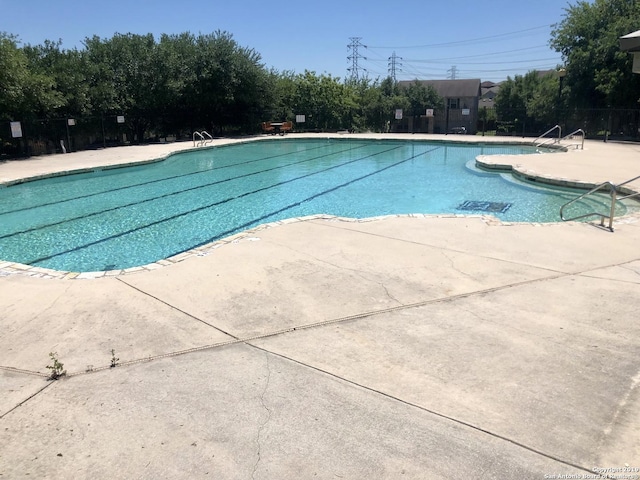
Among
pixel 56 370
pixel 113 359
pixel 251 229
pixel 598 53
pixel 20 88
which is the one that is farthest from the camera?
pixel 598 53

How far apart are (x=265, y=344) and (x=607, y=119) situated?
24939 millimetres

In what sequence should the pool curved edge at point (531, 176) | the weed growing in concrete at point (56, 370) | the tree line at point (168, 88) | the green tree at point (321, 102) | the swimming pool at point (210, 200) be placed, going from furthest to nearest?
the green tree at point (321, 102)
the tree line at point (168, 88)
the pool curved edge at point (531, 176)
the swimming pool at point (210, 200)
the weed growing in concrete at point (56, 370)

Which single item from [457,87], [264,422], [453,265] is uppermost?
[457,87]

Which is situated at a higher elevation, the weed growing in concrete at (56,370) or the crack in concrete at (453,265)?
the crack in concrete at (453,265)

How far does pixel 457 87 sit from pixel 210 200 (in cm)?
4751

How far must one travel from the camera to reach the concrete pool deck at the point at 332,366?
7.73ft

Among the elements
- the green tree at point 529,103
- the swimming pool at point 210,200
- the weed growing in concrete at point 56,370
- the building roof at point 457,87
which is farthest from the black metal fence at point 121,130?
the building roof at point 457,87

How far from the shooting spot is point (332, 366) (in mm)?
A: 3234

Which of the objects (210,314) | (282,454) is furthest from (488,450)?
(210,314)

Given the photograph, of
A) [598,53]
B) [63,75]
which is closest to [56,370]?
[63,75]

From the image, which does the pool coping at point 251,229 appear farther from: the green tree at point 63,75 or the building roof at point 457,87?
the building roof at point 457,87

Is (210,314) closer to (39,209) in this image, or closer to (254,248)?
(254,248)

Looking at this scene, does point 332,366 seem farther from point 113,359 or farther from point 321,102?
point 321,102

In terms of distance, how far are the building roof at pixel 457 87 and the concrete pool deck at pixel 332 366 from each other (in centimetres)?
4907
